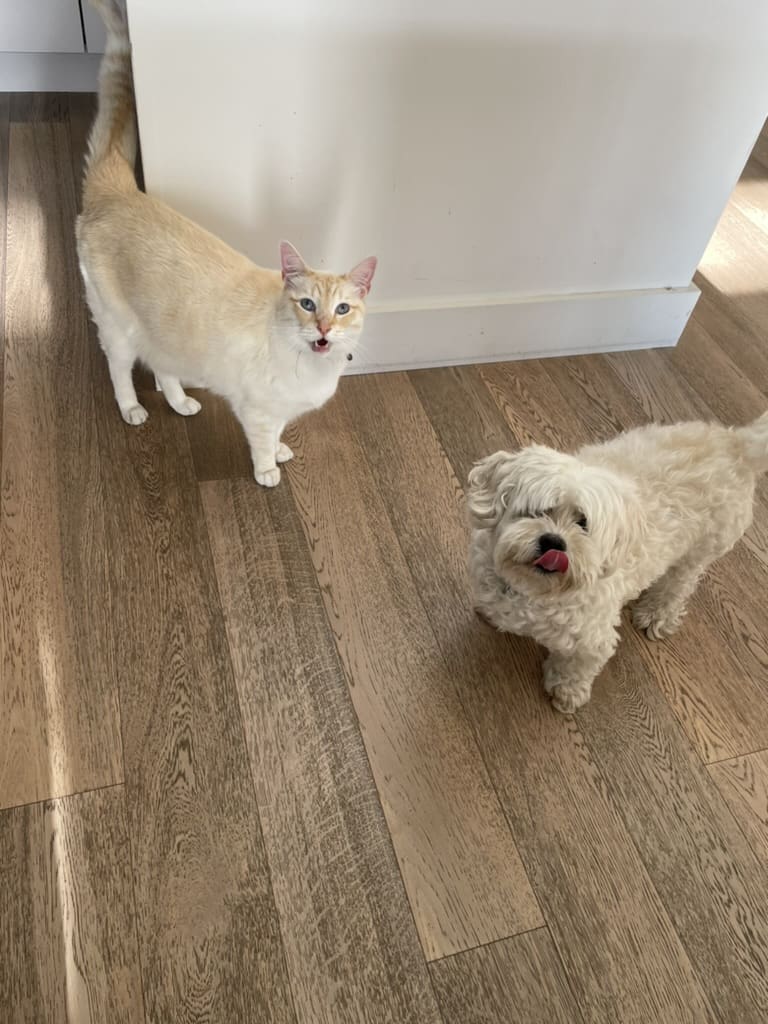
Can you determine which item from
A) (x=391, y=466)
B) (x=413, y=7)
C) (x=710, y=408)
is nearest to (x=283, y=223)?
(x=413, y=7)

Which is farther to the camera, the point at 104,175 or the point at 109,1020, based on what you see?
the point at 104,175

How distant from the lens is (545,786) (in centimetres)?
134

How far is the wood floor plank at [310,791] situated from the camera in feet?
3.63

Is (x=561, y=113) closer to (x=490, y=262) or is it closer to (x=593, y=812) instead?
(x=490, y=262)

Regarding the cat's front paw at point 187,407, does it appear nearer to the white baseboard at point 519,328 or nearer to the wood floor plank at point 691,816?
the white baseboard at point 519,328

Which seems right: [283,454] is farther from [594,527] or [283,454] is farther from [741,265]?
[741,265]

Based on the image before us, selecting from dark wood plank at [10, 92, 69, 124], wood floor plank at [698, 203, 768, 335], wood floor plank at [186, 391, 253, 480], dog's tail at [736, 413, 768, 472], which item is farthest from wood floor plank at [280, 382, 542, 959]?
dark wood plank at [10, 92, 69, 124]

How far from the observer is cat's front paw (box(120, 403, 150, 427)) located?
1.75 meters

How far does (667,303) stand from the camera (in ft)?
7.02

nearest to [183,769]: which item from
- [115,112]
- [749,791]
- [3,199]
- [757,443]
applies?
[749,791]

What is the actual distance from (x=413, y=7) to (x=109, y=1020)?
177cm

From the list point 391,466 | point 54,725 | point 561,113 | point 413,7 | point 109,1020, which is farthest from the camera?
point 391,466

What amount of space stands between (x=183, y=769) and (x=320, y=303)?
34.1 inches

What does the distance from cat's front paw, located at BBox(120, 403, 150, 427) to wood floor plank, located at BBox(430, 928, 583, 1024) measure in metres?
1.29
